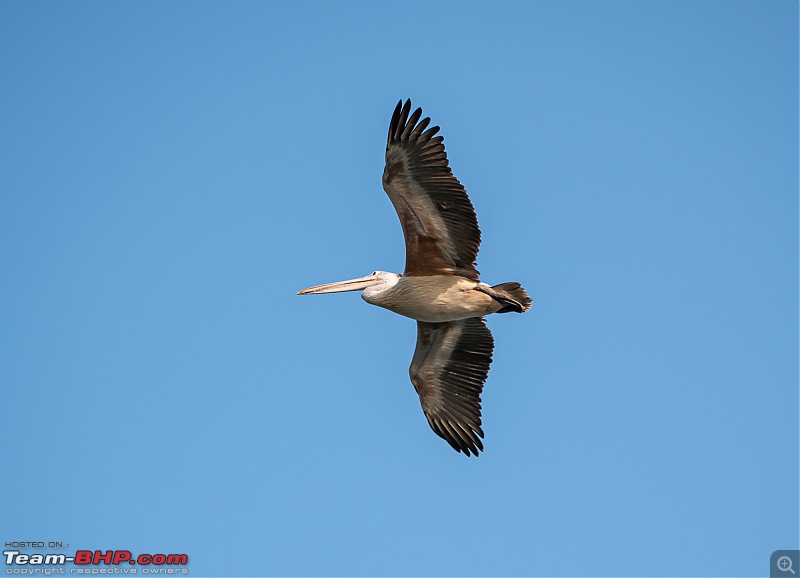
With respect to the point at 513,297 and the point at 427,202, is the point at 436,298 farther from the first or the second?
the point at 427,202

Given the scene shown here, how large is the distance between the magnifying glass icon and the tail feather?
5108 millimetres

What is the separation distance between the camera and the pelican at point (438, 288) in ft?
53.0

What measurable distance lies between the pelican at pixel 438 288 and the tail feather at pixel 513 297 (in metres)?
0.01

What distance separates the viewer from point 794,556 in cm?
1864

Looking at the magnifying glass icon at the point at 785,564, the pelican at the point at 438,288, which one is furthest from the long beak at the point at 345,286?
the magnifying glass icon at the point at 785,564

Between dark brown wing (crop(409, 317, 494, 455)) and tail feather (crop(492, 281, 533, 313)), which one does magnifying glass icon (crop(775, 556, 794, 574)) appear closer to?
dark brown wing (crop(409, 317, 494, 455))

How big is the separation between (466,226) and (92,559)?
23.8 feet

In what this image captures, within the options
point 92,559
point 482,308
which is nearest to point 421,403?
point 482,308

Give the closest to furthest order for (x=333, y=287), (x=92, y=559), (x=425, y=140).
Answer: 1. (x=425, y=140)
2. (x=333, y=287)
3. (x=92, y=559)

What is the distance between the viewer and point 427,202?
16.4 meters

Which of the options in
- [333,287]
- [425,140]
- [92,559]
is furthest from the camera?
[92,559]

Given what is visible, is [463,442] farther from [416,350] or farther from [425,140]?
[425,140]

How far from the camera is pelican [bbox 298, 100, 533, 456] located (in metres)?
16.2

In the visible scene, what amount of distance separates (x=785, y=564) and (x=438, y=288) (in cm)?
603
